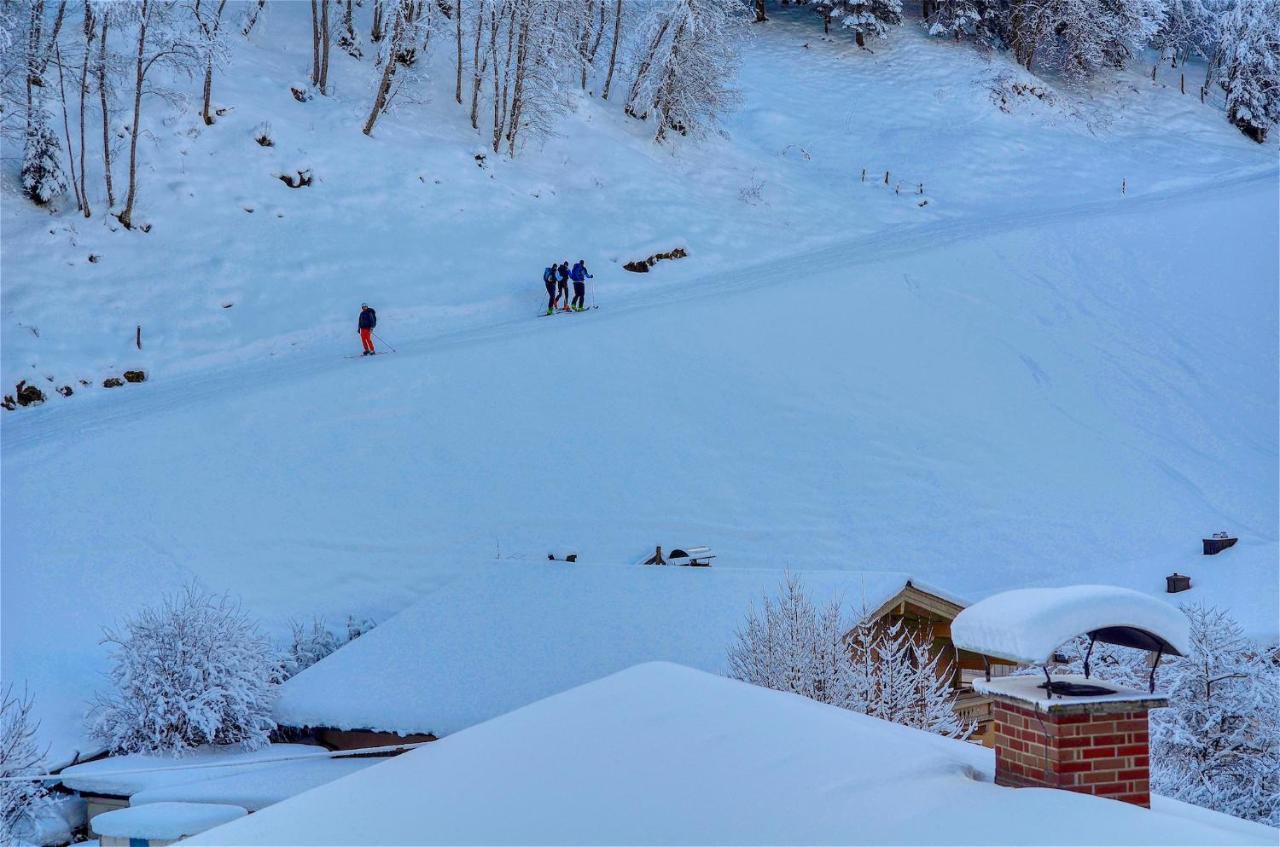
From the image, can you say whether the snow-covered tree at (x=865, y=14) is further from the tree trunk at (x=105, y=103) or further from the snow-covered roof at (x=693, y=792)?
the snow-covered roof at (x=693, y=792)

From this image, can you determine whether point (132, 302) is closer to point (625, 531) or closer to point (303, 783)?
point (625, 531)

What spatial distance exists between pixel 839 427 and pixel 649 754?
21.8 meters

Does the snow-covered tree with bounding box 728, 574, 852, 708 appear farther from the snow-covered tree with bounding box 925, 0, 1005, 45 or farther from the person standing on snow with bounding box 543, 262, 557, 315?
the snow-covered tree with bounding box 925, 0, 1005, 45

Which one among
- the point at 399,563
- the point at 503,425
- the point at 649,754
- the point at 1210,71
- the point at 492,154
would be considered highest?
the point at 1210,71

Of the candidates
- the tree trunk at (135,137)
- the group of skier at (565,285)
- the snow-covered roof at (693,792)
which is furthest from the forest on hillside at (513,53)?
the snow-covered roof at (693,792)

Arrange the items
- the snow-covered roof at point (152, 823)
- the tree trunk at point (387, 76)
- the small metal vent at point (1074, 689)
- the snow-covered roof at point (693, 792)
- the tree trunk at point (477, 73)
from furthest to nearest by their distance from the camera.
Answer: the tree trunk at point (477, 73) < the tree trunk at point (387, 76) < the snow-covered roof at point (152, 823) < the small metal vent at point (1074, 689) < the snow-covered roof at point (693, 792)

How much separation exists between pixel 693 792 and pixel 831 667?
318 inches

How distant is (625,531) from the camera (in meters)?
22.8

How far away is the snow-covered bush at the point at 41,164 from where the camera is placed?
2994 centimetres

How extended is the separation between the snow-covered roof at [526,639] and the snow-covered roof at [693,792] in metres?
7.33

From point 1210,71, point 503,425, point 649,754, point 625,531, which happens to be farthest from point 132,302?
point 1210,71

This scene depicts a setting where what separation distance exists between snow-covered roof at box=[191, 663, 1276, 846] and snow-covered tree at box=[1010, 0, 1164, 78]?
52.1 meters

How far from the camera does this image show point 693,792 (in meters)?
5.46

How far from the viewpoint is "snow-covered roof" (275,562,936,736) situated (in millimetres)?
13961
